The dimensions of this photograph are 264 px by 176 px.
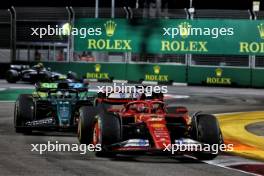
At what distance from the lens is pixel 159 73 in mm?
33812

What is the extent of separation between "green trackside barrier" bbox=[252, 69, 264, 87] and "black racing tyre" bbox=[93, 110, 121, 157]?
72.8 feet

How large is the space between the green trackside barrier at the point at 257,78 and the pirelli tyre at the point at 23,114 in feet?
65.2

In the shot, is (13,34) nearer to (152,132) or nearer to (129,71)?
(129,71)

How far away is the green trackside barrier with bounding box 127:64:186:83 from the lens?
Answer: 3359 cm

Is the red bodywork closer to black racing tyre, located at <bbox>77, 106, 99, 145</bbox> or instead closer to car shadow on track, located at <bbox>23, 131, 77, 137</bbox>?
black racing tyre, located at <bbox>77, 106, 99, 145</bbox>

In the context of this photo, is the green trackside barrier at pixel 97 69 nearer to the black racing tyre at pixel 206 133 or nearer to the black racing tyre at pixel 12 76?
the black racing tyre at pixel 12 76

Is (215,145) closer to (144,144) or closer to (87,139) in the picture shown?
(144,144)

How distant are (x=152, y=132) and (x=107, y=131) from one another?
0.72 metres

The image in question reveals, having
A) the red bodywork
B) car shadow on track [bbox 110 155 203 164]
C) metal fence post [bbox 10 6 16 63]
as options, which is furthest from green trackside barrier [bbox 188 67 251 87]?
car shadow on track [bbox 110 155 203 164]

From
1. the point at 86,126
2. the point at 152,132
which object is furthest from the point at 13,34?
the point at 152,132

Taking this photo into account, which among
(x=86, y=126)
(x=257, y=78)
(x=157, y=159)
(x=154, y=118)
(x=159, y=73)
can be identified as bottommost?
(x=157, y=159)

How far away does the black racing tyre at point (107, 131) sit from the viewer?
10547 mm

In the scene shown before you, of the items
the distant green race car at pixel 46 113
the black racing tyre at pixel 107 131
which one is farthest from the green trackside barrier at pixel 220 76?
the black racing tyre at pixel 107 131
